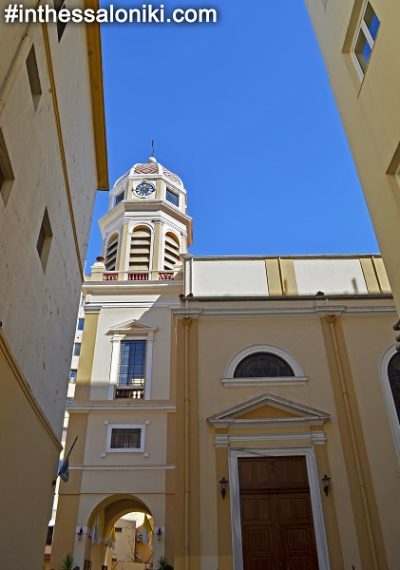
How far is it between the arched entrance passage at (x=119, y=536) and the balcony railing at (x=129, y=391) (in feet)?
12.0

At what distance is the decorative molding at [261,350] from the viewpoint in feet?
49.0

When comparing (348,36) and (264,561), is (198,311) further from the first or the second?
(348,36)

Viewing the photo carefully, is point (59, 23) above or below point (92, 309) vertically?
below

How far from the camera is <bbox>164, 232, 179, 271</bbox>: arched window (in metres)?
25.5

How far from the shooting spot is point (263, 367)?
50.0ft

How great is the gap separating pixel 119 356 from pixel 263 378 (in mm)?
7186

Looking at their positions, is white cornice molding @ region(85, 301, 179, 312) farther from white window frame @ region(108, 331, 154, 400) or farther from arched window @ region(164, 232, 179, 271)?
arched window @ region(164, 232, 179, 271)

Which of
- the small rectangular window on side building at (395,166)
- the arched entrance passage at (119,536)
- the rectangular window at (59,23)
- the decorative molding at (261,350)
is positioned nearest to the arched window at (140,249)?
the decorative molding at (261,350)

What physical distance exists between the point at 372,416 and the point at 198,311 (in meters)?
6.16

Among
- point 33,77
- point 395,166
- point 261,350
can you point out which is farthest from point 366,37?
point 261,350

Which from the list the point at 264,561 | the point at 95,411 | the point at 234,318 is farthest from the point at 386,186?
the point at 95,411

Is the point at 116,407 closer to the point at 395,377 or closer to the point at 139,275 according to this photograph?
the point at 139,275

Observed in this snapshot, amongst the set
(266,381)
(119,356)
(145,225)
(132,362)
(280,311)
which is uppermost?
(145,225)

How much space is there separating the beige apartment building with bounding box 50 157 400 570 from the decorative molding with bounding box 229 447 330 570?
0.10 ft
